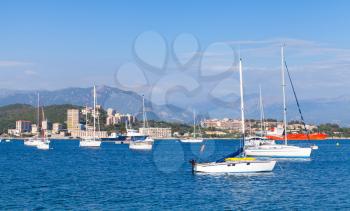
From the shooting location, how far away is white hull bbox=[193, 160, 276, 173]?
2100 inches

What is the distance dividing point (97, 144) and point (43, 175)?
273ft

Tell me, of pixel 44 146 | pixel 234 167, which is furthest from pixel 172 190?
pixel 44 146

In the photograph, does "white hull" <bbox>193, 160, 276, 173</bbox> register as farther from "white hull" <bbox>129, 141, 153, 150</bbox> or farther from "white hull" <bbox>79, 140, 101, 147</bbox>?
"white hull" <bbox>79, 140, 101, 147</bbox>

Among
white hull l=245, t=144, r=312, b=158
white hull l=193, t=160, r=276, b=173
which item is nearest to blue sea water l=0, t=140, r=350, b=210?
white hull l=193, t=160, r=276, b=173

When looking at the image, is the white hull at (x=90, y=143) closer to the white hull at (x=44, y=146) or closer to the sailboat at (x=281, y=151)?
the white hull at (x=44, y=146)

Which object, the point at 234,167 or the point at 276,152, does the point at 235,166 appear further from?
the point at 276,152

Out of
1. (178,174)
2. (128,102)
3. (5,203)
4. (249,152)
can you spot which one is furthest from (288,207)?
(128,102)

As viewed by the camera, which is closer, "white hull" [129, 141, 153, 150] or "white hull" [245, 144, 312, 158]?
"white hull" [245, 144, 312, 158]

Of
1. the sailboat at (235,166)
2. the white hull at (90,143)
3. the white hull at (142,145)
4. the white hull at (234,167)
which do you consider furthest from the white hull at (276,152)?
the white hull at (90,143)

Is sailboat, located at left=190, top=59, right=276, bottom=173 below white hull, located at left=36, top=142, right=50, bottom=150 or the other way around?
below

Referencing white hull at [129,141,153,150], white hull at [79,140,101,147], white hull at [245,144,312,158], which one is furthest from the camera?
white hull at [79,140,101,147]

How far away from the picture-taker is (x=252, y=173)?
54.5m

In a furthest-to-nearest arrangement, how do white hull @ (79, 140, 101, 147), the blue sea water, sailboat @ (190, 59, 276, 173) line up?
white hull @ (79, 140, 101, 147)
sailboat @ (190, 59, 276, 173)
the blue sea water

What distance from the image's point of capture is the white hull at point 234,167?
175 ft
